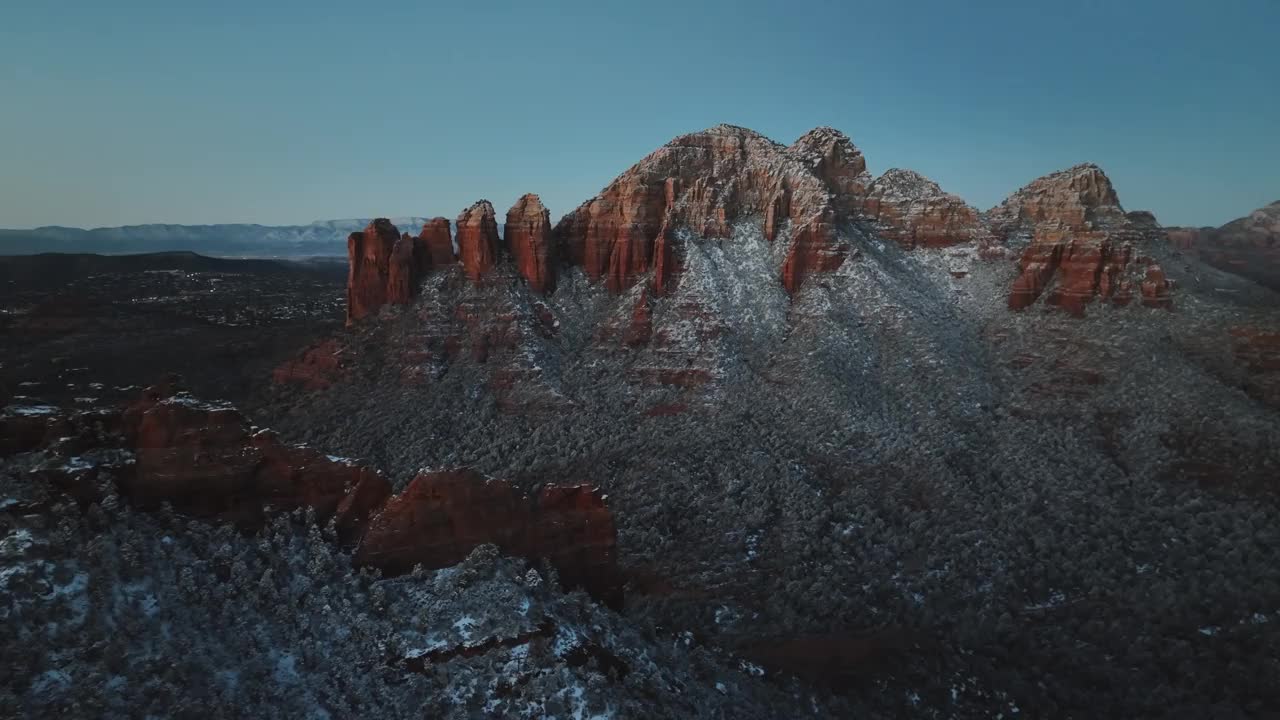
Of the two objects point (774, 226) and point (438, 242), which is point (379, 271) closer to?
point (438, 242)

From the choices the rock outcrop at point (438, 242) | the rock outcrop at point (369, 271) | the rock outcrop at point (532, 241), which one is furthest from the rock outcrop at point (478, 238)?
the rock outcrop at point (369, 271)

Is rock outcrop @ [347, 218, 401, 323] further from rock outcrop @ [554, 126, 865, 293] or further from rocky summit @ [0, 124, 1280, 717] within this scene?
rock outcrop @ [554, 126, 865, 293]

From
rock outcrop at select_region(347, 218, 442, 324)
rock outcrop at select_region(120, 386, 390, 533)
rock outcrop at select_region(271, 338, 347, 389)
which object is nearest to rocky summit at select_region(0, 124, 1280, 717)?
rock outcrop at select_region(120, 386, 390, 533)

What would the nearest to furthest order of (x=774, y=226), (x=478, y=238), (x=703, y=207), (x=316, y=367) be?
(x=316, y=367), (x=478, y=238), (x=703, y=207), (x=774, y=226)

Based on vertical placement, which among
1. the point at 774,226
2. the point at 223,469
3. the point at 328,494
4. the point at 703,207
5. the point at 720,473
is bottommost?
the point at 720,473

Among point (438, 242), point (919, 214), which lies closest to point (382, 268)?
point (438, 242)

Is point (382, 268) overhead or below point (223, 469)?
overhead
